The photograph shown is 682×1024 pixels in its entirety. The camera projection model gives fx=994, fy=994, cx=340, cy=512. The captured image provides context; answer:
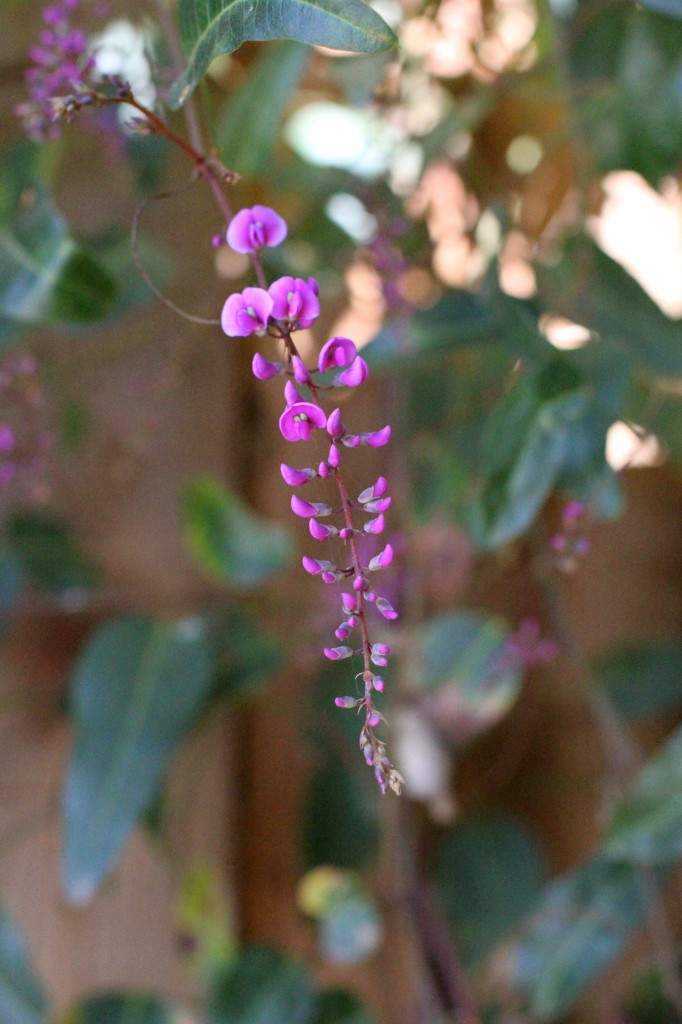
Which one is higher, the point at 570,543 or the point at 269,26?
the point at 269,26

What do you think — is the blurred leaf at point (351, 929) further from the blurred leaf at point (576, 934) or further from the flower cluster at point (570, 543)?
the flower cluster at point (570, 543)

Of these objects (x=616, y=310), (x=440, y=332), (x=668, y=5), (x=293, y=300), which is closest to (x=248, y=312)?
(x=293, y=300)

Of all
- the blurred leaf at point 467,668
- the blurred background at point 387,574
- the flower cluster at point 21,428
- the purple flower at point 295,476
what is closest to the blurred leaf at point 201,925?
the blurred background at point 387,574

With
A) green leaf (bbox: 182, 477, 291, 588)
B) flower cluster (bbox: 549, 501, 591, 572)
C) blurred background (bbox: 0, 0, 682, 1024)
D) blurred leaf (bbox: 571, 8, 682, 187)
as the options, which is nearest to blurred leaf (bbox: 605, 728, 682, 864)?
blurred background (bbox: 0, 0, 682, 1024)

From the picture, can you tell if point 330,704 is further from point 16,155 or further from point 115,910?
point 16,155

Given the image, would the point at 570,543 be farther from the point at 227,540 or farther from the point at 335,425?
the point at 227,540

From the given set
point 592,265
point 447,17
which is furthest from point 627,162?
point 447,17
